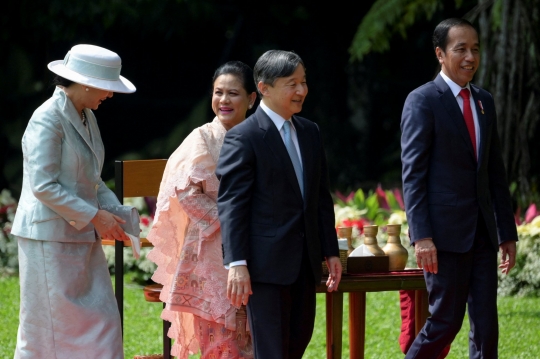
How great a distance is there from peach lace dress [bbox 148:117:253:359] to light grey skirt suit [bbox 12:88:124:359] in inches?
17.3

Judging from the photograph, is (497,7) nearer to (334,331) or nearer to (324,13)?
(324,13)

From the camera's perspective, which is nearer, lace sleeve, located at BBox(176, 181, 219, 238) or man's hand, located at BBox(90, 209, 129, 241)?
man's hand, located at BBox(90, 209, 129, 241)

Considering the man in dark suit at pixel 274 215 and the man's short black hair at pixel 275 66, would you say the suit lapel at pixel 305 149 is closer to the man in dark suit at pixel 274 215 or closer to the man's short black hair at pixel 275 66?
the man in dark suit at pixel 274 215

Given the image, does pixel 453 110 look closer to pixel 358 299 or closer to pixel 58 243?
pixel 358 299

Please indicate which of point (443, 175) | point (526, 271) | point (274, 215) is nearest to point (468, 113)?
point (443, 175)

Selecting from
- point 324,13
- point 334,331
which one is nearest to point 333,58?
point 324,13

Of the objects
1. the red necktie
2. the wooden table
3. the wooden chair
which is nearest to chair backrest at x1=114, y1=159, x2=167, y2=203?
the wooden chair

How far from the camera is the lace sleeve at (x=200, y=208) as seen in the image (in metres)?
4.76

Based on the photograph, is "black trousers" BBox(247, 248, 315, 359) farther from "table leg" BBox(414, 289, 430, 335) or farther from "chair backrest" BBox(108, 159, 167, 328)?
"chair backrest" BBox(108, 159, 167, 328)

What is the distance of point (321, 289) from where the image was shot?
5082 millimetres

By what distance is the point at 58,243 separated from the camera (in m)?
4.53

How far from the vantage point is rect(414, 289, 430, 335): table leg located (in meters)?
5.42

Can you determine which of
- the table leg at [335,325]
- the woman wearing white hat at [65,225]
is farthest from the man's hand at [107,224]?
the table leg at [335,325]

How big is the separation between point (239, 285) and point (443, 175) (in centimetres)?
115
